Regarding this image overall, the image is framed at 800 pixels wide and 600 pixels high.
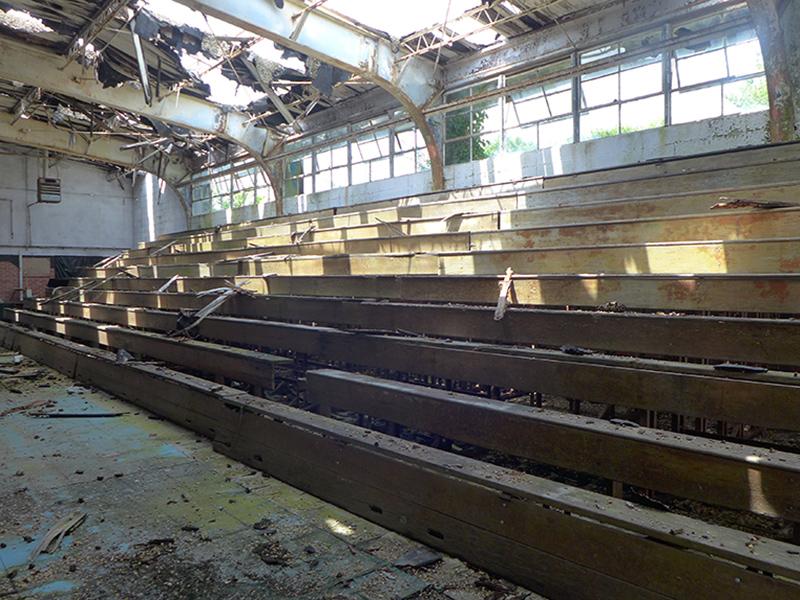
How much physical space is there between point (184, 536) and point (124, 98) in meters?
12.5

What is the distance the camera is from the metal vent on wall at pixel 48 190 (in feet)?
62.5

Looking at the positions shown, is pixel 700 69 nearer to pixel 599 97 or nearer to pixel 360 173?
pixel 599 97

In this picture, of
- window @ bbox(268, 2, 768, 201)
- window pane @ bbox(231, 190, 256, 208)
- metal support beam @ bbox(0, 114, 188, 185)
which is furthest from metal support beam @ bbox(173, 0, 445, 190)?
metal support beam @ bbox(0, 114, 188, 185)

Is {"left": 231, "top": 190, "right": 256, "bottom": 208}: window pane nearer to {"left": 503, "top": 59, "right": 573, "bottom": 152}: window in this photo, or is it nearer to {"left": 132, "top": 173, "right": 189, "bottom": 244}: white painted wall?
{"left": 132, "top": 173, "right": 189, "bottom": 244}: white painted wall

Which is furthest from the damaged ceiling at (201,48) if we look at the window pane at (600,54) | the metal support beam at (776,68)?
the metal support beam at (776,68)

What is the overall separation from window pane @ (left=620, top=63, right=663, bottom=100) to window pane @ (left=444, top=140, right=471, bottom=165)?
339 centimetres

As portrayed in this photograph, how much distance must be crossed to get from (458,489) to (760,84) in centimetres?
857

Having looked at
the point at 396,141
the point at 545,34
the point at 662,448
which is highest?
the point at 545,34

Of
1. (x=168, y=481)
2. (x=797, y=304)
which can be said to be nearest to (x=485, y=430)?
(x=797, y=304)

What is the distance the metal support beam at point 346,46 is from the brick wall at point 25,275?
50.0ft

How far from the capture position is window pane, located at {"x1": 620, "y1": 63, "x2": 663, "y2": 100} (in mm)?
9250

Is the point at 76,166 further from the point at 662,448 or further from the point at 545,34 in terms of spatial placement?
the point at 662,448

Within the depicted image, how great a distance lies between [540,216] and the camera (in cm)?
560

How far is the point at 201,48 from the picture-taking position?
1053 cm
